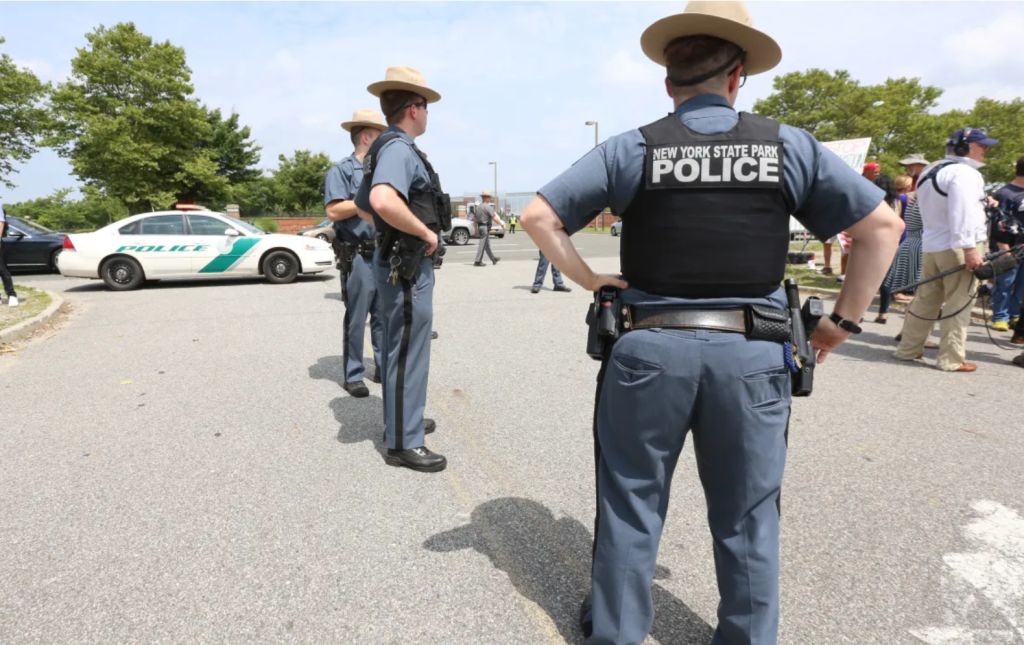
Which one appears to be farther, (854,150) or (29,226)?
(29,226)

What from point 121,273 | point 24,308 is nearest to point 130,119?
point 121,273

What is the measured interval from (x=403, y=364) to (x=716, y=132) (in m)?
2.23

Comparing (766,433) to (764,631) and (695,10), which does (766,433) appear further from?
(695,10)

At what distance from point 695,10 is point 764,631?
5.81 ft

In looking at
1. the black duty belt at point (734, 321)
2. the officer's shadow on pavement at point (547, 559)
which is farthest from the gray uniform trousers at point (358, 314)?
the black duty belt at point (734, 321)

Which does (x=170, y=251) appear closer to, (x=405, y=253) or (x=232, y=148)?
(x=405, y=253)

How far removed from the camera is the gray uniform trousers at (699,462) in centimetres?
168

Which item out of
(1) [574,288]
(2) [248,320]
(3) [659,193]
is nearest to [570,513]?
(3) [659,193]

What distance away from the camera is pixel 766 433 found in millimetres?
1706

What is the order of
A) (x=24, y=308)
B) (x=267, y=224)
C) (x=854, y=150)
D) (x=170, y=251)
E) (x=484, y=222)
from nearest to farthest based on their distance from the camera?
1. (x=24, y=308)
2. (x=170, y=251)
3. (x=854, y=150)
4. (x=484, y=222)
5. (x=267, y=224)

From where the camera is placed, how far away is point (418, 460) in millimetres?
3422

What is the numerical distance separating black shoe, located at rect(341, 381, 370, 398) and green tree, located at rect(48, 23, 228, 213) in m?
31.5

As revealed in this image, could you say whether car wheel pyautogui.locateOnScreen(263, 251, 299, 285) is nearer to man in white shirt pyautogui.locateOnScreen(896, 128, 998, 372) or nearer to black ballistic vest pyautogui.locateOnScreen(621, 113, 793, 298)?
man in white shirt pyautogui.locateOnScreen(896, 128, 998, 372)

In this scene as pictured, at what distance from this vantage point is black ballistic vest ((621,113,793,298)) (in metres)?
1.63
